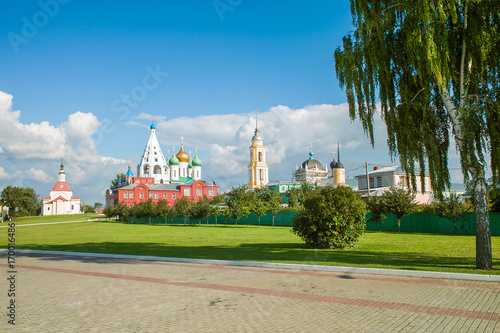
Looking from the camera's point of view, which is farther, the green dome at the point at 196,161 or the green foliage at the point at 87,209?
the green foliage at the point at 87,209

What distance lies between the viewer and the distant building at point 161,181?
86.2 m

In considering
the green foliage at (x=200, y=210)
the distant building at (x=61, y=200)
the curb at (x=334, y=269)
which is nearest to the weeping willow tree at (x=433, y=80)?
the curb at (x=334, y=269)

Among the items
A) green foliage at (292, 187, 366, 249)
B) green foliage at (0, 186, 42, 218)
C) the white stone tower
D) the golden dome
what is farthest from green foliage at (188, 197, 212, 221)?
green foliage at (0, 186, 42, 218)

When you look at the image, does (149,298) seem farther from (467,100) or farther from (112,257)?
(467,100)

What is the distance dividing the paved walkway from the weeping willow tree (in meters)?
3.81

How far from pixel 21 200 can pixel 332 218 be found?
108 meters

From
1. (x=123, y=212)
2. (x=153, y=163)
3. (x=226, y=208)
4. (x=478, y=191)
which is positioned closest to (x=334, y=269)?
(x=478, y=191)

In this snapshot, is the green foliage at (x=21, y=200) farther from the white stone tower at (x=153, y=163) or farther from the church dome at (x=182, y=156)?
the church dome at (x=182, y=156)

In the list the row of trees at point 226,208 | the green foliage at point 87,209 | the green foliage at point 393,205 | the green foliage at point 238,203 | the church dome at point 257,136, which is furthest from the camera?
the green foliage at point 87,209

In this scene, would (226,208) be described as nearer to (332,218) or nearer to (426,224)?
(426,224)

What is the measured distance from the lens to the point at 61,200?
110 m

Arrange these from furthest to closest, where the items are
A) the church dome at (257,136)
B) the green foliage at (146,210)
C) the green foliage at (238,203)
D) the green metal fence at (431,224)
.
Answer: the church dome at (257,136), the green foliage at (146,210), the green foliage at (238,203), the green metal fence at (431,224)

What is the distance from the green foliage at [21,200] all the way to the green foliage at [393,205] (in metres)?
86.1

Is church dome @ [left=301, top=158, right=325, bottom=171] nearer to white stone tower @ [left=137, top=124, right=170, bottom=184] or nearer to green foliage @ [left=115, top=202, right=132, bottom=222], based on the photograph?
white stone tower @ [left=137, top=124, right=170, bottom=184]
